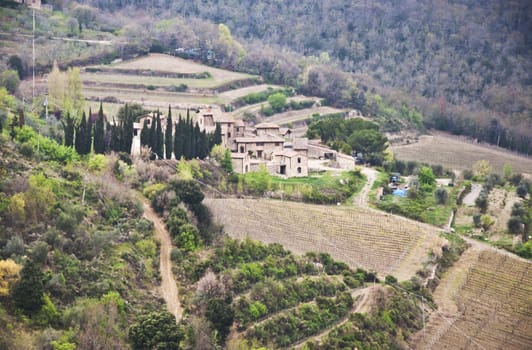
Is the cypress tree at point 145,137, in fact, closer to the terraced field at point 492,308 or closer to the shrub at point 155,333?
the terraced field at point 492,308

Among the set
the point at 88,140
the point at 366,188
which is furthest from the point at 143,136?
the point at 366,188

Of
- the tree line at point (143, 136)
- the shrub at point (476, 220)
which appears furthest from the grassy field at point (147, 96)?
the shrub at point (476, 220)

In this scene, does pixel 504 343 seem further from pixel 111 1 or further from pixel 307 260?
pixel 111 1

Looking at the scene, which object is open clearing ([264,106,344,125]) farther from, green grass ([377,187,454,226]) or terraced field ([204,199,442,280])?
terraced field ([204,199,442,280])

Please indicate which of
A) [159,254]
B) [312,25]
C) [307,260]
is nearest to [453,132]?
[312,25]

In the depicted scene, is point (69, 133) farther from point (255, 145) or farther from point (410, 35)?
point (410, 35)

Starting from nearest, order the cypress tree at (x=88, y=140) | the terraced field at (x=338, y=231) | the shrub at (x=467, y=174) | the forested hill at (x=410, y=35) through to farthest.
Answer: the terraced field at (x=338, y=231) < the cypress tree at (x=88, y=140) < the shrub at (x=467, y=174) < the forested hill at (x=410, y=35)
